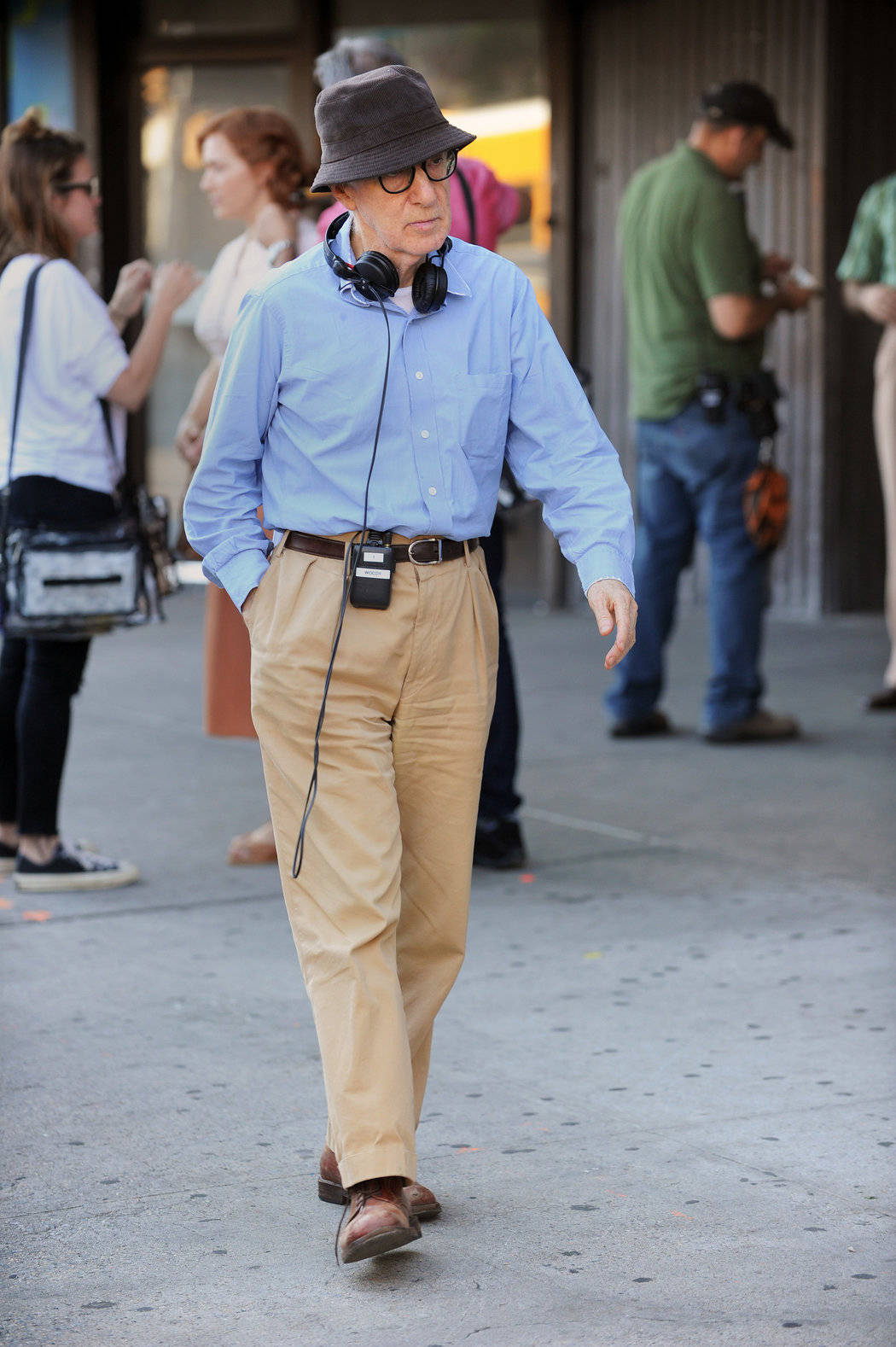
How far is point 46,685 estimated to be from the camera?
5301mm

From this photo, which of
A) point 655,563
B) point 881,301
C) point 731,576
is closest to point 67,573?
point 655,563

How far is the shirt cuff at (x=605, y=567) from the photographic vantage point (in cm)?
310

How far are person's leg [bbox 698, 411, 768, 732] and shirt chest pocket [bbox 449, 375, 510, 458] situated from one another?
419 centimetres

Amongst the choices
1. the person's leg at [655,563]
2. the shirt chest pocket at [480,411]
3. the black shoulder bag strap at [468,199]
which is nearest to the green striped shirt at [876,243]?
the person's leg at [655,563]

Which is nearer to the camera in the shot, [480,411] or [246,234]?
[480,411]

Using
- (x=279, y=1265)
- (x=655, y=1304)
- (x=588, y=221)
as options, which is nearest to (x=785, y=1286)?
(x=655, y=1304)

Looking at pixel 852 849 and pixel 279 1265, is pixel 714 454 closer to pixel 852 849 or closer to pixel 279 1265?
pixel 852 849

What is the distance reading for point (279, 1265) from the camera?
9.93 ft

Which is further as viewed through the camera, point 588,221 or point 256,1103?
point 588,221

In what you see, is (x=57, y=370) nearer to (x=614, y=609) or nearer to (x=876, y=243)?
(x=614, y=609)

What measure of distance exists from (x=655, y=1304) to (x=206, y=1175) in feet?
2.92

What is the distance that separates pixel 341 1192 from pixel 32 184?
10.1ft

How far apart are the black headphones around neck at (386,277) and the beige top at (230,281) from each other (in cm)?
226

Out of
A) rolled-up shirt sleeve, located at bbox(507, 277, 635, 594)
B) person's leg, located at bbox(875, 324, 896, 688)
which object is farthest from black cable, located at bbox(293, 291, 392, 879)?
person's leg, located at bbox(875, 324, 896, 688)
